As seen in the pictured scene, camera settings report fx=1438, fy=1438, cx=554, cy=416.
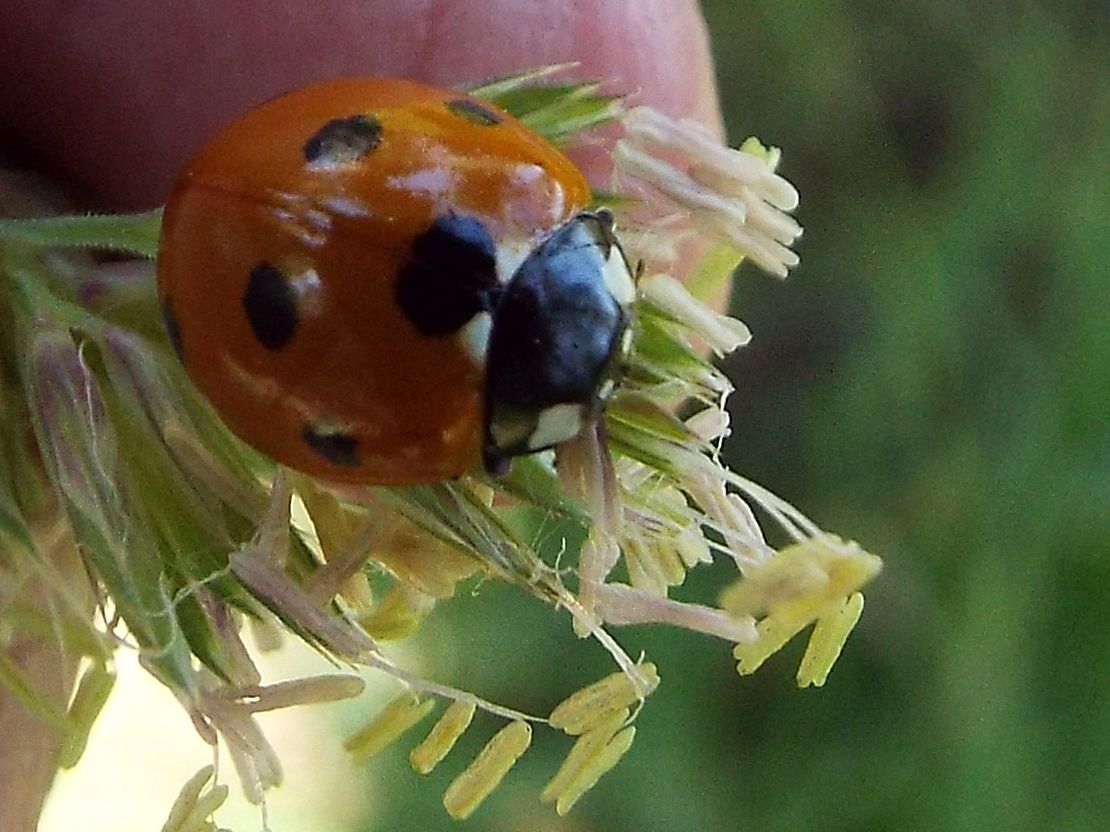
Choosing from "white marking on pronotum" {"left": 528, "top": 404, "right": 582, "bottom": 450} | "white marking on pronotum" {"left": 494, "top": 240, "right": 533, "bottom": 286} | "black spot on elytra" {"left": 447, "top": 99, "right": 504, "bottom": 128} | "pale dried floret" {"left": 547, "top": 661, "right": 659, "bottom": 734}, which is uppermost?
"black spot on elytra" {"left": 447, "top": 99, "right": 504, "bottom": 128}

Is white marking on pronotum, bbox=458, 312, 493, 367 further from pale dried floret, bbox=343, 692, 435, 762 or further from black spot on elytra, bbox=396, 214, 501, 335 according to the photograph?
pale dried floret, bbox=343, 692, 435, 762

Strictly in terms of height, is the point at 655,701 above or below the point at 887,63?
below

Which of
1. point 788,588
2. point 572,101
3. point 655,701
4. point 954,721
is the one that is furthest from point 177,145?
point 954,721

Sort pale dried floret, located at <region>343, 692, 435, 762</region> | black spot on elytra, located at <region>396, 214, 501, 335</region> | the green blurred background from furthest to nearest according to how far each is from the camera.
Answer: the green blurred background
pale dried floret, located at <region>343, 692, 435, 762</region>
black spot on elytra, located at <region>396, 214, 501, 335</region>

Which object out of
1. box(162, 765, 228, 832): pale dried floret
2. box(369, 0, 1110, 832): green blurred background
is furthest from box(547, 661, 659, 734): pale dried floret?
box(369, 0, 1110, 832): green blurred background

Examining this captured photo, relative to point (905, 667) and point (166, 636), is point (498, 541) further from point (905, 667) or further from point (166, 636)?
point (905, 667)

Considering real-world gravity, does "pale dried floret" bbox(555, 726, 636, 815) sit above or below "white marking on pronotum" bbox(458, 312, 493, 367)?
below

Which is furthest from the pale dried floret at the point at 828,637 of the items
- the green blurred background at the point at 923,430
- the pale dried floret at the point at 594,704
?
the green blurred background at the point at 923,430

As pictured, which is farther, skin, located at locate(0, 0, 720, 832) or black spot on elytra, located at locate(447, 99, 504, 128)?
skin, located at locate(0, 0, 720, 832)
